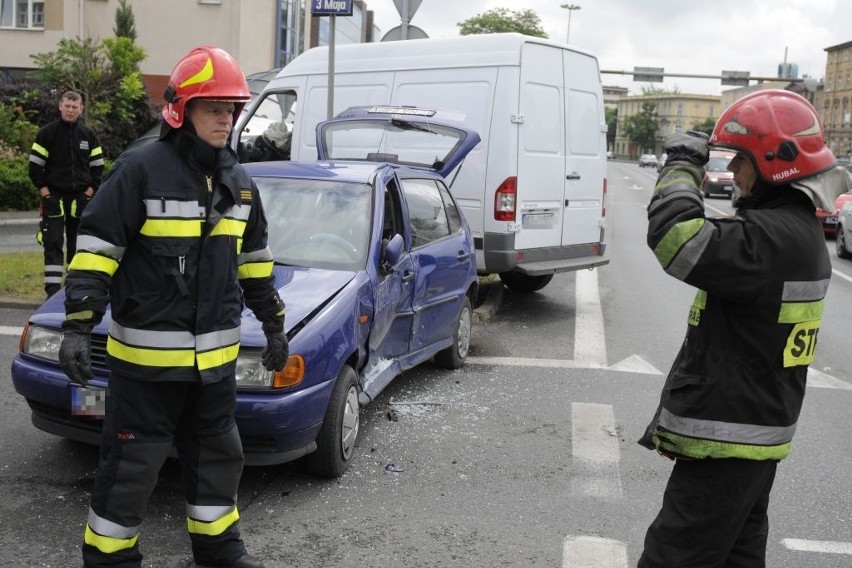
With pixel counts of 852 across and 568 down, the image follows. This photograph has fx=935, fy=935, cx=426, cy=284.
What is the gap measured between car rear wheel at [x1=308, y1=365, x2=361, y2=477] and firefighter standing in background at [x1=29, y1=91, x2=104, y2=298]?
4.69 meters

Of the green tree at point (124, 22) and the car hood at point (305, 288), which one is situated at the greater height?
the green tree at point (124, 22)

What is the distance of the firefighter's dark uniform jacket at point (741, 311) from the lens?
8.58 ft

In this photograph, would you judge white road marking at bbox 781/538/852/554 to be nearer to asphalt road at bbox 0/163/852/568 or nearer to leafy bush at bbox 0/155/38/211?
asphalt road at bbox 0/163/852/568

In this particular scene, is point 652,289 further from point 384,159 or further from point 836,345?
point 384,159

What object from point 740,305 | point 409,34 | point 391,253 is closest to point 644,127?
point 409,34

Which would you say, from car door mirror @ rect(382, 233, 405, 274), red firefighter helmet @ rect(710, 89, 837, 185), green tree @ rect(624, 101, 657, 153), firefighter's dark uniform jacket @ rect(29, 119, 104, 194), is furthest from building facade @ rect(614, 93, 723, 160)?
red firefighter helmet @ rect(710, 89, 837, 185)

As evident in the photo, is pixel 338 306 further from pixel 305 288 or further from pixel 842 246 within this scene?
pixel 842 246

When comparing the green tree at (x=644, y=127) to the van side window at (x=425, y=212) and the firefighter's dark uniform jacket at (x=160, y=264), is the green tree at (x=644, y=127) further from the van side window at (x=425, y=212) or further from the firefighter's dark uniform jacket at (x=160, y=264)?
the firefighter's dark uniform jacket at (x=160, y=264)

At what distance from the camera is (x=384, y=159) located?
7.95 metres

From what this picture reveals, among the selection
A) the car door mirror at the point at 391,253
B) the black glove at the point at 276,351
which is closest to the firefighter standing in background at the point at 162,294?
the black glove at the point at 276,351

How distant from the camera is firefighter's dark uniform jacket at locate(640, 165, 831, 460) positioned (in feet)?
8.58

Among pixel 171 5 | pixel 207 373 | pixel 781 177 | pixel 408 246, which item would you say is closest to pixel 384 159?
pixel 408 246

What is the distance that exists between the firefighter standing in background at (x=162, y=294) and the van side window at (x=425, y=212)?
3001 mm

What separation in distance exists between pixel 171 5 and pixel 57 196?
29.5 metres
